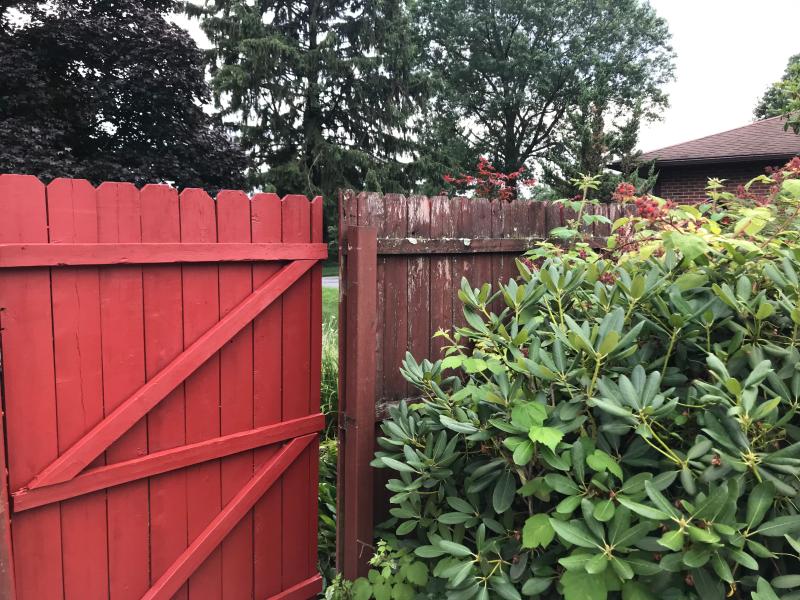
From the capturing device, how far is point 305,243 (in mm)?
2568

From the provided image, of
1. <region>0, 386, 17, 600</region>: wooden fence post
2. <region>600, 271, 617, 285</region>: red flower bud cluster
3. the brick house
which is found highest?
the brick house

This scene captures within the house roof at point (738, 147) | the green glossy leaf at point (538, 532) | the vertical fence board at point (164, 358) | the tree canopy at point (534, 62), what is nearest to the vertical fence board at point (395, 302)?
the vertical fence board at point (164, 358)

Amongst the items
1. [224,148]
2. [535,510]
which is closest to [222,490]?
[535,510]

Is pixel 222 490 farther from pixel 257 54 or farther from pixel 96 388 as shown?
pixel 257 54

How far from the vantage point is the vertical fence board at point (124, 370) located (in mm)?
2033

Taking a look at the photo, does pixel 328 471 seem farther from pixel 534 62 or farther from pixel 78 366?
pixel 534 62

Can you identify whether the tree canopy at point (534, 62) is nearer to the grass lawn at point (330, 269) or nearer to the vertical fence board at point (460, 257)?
the grass lawn at point (330, 269)

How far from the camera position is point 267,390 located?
2506mm

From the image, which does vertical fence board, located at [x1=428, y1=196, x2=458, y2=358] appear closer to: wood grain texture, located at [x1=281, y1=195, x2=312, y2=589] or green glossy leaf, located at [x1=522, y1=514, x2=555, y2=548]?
wood grain texture, located at [x1=281, y1=195, x2=312, y2=589]

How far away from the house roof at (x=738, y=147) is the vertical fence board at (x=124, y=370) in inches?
469

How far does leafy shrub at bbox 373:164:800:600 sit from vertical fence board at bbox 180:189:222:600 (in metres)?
0.78

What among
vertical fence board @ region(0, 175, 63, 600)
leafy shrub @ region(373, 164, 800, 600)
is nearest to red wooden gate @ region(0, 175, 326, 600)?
vertical fence board @ region(0, 175, 63, 600)

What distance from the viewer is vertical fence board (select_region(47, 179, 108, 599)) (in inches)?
75.9

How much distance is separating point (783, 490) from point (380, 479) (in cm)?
164
